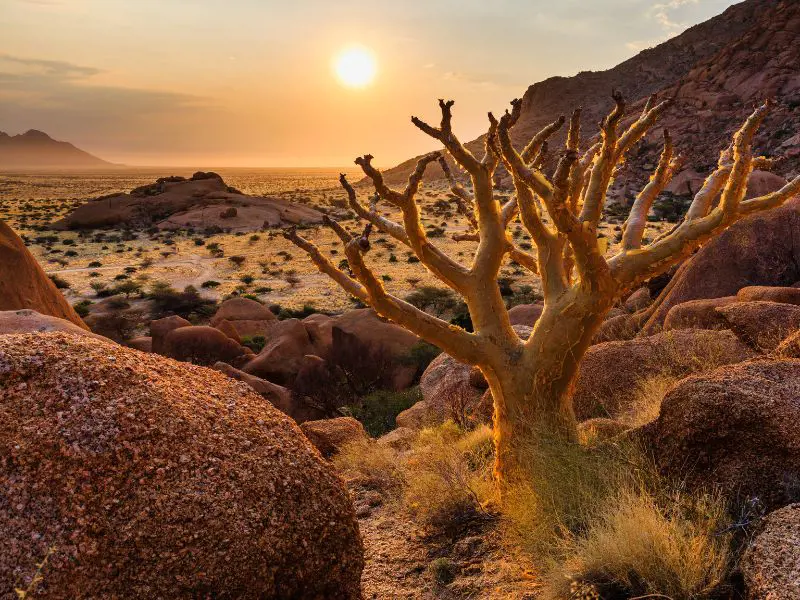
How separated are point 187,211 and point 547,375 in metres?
44.8

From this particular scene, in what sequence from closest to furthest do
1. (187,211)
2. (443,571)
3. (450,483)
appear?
(443,571) < (450,483) < (187,211)

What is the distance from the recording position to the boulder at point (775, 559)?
2.50 m

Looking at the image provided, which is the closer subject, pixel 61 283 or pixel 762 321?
pixel 762 321

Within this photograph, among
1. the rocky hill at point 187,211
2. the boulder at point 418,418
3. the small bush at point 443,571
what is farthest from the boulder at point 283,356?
the rocky hill at point 187,211

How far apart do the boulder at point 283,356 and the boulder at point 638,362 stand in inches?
263

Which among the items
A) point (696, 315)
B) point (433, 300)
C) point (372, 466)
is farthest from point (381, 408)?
point (433, 300)

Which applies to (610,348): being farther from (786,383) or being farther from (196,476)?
(196,476)

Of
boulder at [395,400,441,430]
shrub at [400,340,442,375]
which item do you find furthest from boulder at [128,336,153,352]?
boulder at [395,400,441,430]

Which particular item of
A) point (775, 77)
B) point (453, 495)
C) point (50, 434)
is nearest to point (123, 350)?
point (50, 434)

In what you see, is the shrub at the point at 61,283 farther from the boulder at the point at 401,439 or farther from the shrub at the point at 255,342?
the boulder at the point at 401,439

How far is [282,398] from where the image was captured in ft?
37.1

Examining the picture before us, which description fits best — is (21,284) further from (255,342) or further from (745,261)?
(745,261)

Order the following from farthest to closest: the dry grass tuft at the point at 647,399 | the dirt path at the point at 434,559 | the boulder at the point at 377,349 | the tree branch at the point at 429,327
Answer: the boulder at the point at 377,349 → the dry grass tuft at the point at 647,399 → the tree branch at the point at 429,327 → the dirt path at the point at 434,559

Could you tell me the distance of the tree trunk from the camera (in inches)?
190
